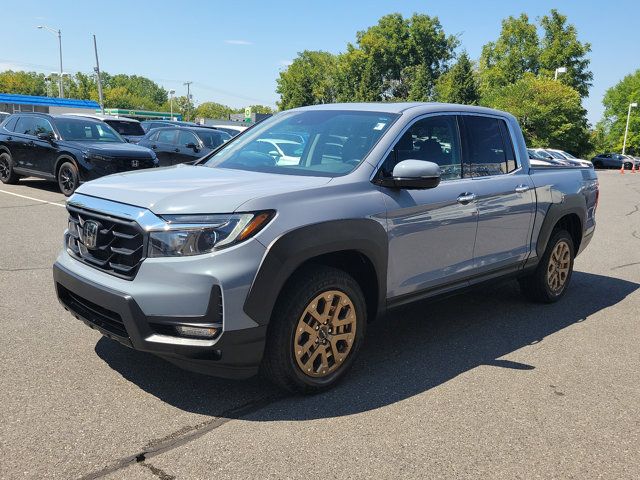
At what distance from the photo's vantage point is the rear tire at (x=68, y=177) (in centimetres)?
1182

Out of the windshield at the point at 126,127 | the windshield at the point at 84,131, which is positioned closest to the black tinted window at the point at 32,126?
the windshield at the point at 84,131

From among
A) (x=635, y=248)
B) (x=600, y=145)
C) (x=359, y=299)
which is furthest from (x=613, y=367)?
(x=600, y=145)

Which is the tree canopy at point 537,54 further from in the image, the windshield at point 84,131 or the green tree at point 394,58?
the windshield at point 84,131

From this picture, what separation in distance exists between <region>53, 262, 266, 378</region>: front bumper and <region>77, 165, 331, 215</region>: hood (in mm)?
481

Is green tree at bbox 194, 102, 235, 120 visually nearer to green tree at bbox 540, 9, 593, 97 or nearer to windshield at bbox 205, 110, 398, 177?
green tree at bbox 540, 9, 593, 97

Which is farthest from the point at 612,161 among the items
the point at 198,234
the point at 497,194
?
the point at 198,234

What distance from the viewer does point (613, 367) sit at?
4.33 meters

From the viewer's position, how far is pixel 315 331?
3.50 meters

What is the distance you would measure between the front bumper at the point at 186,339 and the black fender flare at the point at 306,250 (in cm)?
15

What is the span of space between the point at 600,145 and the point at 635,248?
292 feet

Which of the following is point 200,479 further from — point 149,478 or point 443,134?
point 443,134

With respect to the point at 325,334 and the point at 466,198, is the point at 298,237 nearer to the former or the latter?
the point at 325,334

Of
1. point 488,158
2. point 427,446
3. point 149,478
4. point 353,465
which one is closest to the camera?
point 149,478

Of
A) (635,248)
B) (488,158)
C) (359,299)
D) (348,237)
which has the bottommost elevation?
(635,248)
